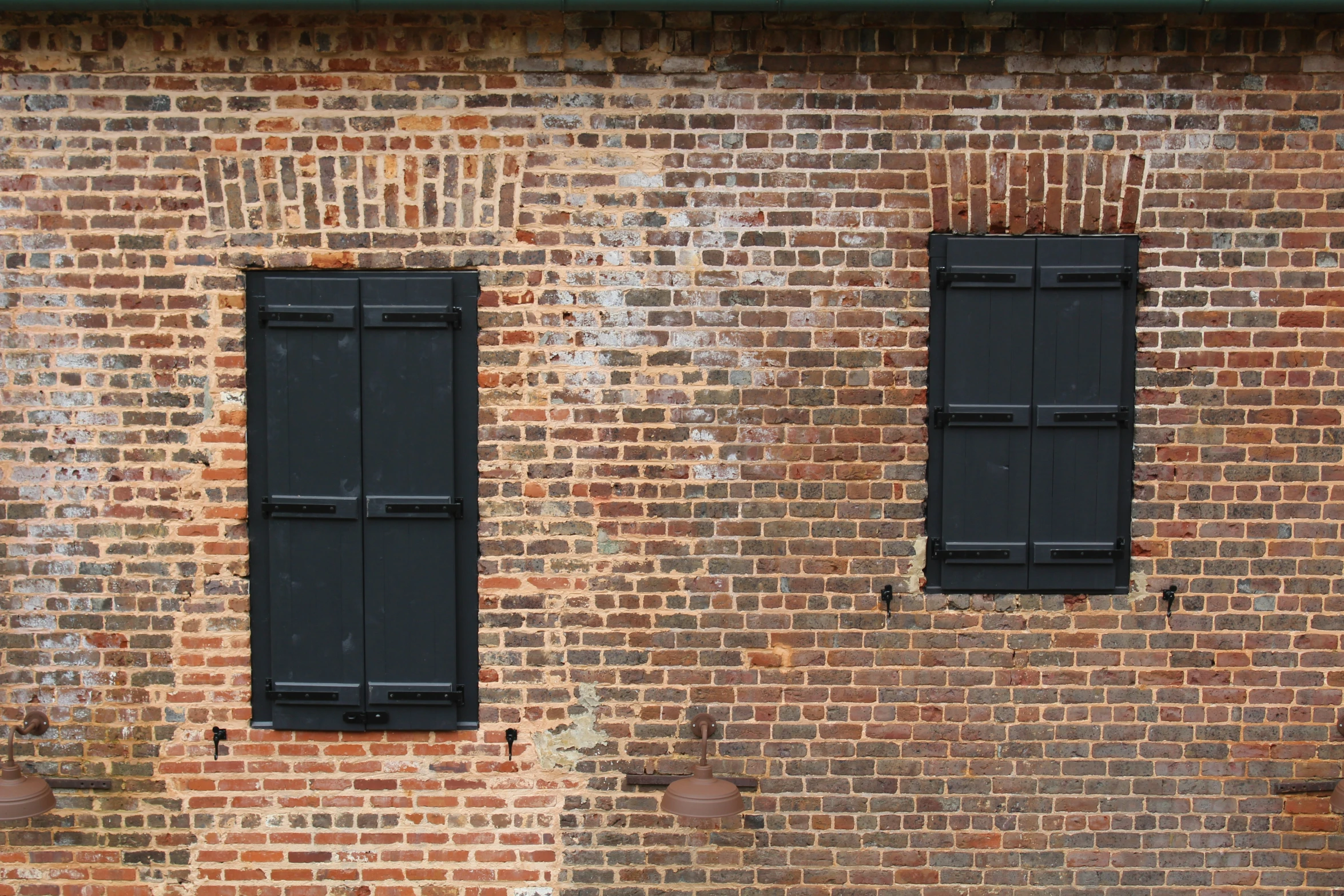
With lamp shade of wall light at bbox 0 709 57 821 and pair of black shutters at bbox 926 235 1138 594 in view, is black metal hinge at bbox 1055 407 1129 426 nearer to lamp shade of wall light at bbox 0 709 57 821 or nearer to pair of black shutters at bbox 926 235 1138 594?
pair of black shutters at bbox 926 235 1138 594

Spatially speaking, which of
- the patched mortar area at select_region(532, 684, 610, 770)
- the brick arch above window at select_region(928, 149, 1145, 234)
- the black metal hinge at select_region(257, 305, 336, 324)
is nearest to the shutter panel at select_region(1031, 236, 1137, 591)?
the brick arch above window at select_region(928, 149, 1145, 234)

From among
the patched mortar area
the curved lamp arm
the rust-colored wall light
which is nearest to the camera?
the rust-colored wall light

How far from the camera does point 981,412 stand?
3.73m

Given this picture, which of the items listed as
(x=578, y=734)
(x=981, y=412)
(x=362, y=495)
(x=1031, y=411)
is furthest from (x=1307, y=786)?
(x=362, y=495)

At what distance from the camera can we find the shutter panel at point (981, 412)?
12.2 feet

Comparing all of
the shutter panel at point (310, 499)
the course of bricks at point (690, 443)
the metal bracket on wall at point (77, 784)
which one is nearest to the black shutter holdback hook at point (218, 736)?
the course of bricks at point (690, 443)

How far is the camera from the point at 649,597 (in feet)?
12.4

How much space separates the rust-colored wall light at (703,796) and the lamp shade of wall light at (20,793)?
2465mm

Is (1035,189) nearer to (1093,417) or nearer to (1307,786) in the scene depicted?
(1093,417)

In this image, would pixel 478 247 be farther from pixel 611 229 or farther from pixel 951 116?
pixel 951 116

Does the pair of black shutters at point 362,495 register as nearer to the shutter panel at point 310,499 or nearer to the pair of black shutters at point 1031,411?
the shutter panel at point 310,499

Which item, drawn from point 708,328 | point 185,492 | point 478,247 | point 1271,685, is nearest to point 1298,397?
point 1271,685

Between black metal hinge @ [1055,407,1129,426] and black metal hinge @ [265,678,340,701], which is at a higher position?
black metal hinge @ [1055,407,1129,426]

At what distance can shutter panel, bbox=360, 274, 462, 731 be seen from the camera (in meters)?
3.71
